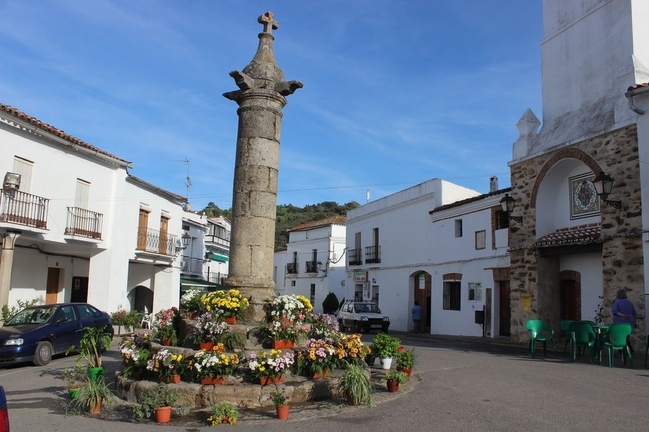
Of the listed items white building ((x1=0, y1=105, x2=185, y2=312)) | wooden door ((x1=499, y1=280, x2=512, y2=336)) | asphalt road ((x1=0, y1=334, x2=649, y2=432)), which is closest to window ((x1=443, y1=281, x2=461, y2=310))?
wooden door ((x1=499, y1=280, x2=512, y2=336))

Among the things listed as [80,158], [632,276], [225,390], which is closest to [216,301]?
[225,390]

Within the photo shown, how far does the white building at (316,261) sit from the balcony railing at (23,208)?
24006 millimetres

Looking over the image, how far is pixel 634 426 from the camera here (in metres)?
5.95

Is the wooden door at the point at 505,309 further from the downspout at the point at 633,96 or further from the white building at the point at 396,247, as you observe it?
the downspout at the point at 633,96

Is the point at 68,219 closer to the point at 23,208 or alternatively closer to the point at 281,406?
the point at 23,208

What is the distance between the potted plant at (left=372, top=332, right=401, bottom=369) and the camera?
9586 millimetres

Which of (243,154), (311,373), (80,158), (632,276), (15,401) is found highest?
(80,158)

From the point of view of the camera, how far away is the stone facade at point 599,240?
539 inches

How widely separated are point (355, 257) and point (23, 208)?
2031 cm

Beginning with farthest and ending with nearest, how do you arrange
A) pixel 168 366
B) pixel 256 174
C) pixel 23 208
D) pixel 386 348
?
pixel 23 208 < pixel 256 174 < pixel 386 348 < pixel 168 366

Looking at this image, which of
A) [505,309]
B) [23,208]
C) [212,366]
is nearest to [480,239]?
[505,309]

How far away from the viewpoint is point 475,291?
72.5 feet

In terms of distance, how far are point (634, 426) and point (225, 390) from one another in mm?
4888

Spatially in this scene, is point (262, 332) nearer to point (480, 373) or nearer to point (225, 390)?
point (225, 390)
